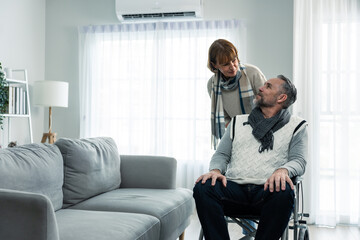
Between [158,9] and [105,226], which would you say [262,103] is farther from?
[158,9]

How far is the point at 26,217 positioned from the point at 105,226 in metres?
0.56

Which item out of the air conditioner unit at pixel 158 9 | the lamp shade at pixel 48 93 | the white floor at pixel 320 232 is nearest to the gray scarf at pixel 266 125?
the white floor at pixel 320 232

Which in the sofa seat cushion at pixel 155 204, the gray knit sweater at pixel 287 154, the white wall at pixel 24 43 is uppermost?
the white wall at pixel 24 43

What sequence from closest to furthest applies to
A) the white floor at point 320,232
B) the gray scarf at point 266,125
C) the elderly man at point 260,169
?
the elderly man at point 260,169, the gray scarf at point 266,125, the white floor at point 320,232

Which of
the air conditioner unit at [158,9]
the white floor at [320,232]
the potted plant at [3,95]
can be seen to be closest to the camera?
the white floor at [320,232]

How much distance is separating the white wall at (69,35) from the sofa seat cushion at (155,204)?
213 cm

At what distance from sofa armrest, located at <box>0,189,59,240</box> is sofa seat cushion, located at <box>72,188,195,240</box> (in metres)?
1.01

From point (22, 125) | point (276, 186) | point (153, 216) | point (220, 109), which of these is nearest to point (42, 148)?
point (153, 216)

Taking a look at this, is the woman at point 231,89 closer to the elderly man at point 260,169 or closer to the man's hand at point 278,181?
the elderly man at point 260,169

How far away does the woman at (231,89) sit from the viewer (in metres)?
2.60

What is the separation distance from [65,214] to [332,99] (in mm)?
2892

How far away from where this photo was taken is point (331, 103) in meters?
4.01

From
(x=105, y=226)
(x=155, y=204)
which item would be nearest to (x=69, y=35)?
(x=155, y=204)

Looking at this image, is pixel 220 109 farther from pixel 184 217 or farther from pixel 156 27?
pixel 156 27
